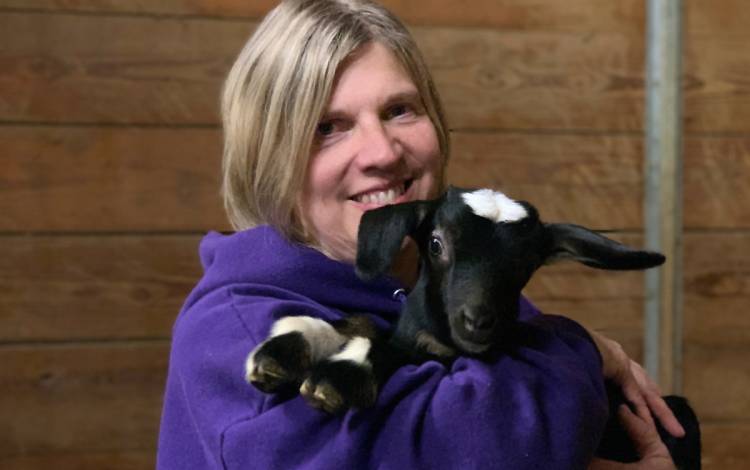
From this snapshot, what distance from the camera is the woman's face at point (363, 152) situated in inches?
59.6

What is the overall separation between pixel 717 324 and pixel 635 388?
4.16ft

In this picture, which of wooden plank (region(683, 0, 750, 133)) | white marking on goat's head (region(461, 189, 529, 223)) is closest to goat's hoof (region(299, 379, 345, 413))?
white marking on goat's head (region(461, 189, 529, 223))

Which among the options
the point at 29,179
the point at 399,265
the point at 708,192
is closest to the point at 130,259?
the point at 29,179

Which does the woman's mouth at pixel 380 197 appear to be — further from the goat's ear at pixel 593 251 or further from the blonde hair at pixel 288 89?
the goat's ear at pixel 593 251

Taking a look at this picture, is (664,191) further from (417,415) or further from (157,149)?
(417,415)

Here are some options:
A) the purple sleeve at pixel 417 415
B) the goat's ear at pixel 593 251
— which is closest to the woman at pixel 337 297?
the purple sleeve at pixel 417 415

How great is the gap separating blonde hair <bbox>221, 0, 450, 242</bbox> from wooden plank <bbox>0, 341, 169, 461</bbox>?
0.94 metres

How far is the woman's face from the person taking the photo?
59.6 inches

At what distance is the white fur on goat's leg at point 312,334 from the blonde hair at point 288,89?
0.24 m

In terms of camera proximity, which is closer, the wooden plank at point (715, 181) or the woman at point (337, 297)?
the woman at point (337, 297)

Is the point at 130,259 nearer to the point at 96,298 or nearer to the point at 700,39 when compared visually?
the point at 96,298

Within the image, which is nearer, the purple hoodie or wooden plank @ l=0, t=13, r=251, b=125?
the purple hoodie

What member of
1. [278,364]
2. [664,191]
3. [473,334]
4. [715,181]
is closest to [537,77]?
[664,191]

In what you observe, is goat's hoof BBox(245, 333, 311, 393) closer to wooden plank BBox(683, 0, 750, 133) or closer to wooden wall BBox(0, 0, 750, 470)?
wooden wall BBox(0, 0, 750, 470)
